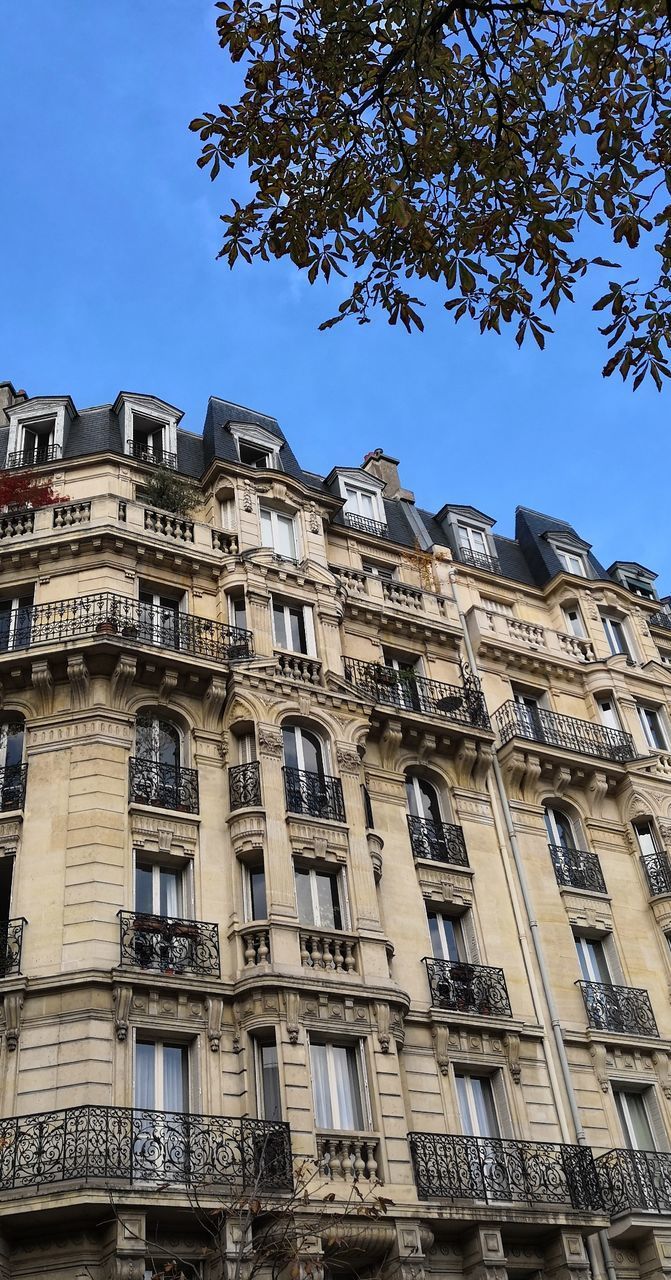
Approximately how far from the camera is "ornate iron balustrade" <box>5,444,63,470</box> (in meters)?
23.8

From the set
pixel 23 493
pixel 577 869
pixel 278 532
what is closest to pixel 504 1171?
pixel 577 869

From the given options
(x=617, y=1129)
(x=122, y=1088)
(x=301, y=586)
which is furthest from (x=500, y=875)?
(x=122, y=1088)

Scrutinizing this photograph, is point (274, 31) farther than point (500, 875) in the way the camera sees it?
No

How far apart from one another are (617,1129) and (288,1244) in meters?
7.29

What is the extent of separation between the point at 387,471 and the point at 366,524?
16.1 feet

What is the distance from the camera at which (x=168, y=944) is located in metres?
17.3

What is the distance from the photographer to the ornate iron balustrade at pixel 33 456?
23766 mm

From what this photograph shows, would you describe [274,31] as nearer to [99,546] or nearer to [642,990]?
[99,546]

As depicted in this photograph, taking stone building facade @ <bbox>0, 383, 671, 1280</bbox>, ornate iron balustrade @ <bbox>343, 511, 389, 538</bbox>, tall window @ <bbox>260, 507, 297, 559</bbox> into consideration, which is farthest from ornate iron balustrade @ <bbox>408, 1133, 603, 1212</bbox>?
ornate iron balustrade @ <bbox>343, 511, 389, 538</bbox>

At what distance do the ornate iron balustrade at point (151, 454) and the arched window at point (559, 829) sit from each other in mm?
9742

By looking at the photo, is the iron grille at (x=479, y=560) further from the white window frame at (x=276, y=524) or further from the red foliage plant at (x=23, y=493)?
the red foliage plant at (x=23, y=493)

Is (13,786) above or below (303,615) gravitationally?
below

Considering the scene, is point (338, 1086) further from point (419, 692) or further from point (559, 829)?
point (419, 692)

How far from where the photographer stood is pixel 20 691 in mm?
19688
